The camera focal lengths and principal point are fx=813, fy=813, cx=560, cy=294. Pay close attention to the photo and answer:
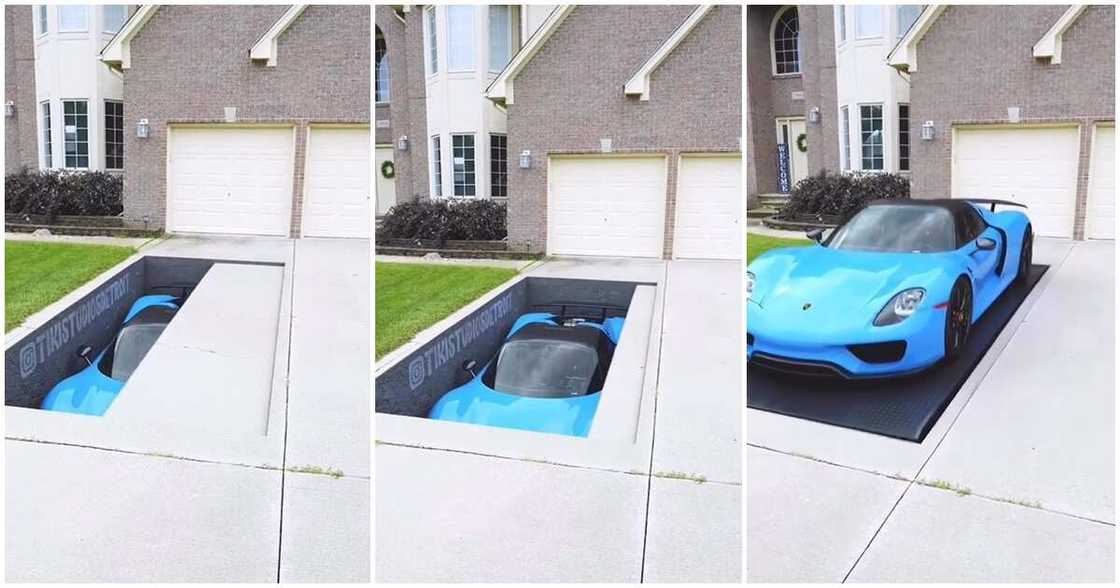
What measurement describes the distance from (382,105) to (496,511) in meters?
2.09

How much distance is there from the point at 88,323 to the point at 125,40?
155cm

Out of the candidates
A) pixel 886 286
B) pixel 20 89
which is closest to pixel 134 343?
pixel 20 89

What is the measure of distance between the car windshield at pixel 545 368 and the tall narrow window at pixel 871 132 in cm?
167

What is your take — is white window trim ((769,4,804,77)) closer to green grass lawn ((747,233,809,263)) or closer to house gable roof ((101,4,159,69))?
green grass lawn ((747,233,809,263))

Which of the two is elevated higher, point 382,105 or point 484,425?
point 382,105

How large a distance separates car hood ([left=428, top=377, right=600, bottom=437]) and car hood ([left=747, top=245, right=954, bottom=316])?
3.36 ft

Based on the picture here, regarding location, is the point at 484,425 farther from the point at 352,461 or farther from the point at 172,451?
the point at 172,451

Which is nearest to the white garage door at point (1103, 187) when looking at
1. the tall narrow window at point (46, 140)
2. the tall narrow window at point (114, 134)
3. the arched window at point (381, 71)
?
the arched window at point (381, 71)

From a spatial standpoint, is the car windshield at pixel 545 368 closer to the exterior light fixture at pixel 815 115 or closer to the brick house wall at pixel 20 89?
the exterior light fixture at pixel 815 115

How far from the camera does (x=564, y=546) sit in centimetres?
366

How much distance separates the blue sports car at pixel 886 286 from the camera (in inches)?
139

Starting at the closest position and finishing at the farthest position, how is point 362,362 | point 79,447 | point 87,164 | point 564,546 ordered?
1. point 564,546
2. point 79,447
3. point 362,362
4. point 87,164

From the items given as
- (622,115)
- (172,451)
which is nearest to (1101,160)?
(622,115)

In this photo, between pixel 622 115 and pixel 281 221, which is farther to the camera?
pixel 281 221
